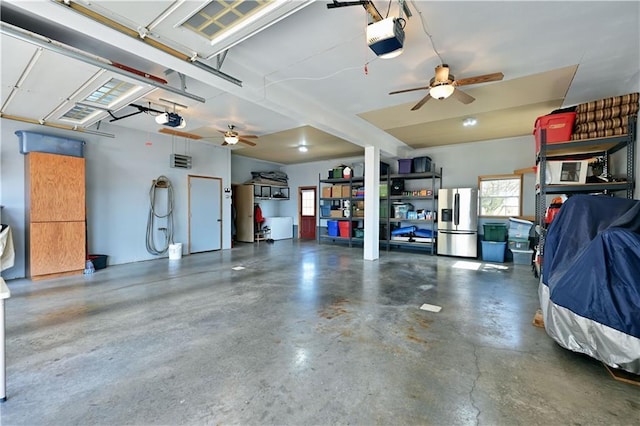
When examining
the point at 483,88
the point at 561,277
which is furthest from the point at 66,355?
the point at 483,88

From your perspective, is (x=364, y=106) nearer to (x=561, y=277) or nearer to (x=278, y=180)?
(x=561, y=277)

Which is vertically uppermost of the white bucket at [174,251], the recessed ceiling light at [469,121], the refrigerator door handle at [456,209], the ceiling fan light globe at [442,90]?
the recessed ceiling light at [469,121]

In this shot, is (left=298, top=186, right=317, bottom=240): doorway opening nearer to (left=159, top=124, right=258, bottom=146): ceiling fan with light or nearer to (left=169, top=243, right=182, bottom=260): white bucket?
(left=159, top=124, right=258, bottom=146): ceiling fan with light

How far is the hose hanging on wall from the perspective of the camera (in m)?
6.48

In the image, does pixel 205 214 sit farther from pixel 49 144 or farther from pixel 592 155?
pixel 592 155

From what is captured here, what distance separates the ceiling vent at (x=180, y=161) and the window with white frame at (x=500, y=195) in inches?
303

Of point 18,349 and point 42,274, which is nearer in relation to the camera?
point 18,349

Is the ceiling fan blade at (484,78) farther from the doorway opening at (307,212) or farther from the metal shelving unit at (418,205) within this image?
the doorway opening at (307,212)

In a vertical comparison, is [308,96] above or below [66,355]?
above

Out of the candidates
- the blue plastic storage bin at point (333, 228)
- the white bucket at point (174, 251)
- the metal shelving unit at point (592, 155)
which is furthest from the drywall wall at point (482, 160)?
the white bucket at point (174, 251)

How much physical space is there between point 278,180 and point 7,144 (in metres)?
7.03

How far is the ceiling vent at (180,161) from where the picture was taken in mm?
6820

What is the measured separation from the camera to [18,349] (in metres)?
2.44

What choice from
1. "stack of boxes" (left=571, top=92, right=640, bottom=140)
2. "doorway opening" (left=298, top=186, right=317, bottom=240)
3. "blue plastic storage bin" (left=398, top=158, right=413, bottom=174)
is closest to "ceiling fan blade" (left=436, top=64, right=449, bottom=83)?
"stack of boxes" (left=571, top=92, right=640, bottom=140)
